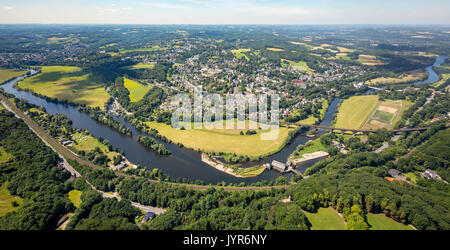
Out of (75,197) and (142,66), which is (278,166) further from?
(142,66)

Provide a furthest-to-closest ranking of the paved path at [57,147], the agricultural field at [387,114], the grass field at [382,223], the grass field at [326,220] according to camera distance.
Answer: the agricultural field at [387,114] → the paved path at [57,147] → the grass field at [326,220] → the grass field at [382,223]

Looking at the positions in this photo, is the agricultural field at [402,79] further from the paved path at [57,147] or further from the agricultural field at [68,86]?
the agricultural field at [68,86]

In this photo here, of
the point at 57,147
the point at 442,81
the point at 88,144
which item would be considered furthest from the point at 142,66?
the point at 442,81

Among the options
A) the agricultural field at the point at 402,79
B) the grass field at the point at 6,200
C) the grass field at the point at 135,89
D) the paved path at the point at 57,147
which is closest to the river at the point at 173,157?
the paved path at the point at 57,147

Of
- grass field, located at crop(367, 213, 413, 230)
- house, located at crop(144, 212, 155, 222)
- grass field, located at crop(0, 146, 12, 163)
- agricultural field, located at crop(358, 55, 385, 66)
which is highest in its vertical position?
agricultural field, located at crop(358, 55, 385, 66)

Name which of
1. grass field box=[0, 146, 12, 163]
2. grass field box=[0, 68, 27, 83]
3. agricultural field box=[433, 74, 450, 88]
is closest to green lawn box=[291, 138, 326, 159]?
grass field box=[0, 146, 12, 163]

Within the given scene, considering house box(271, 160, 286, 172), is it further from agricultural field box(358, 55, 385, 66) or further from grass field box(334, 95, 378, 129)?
agricultural field box(358, 55, 385, 66)

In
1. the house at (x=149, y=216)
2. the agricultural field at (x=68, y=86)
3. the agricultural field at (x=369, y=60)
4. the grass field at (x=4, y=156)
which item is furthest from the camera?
the agricultural field at (x=369, y=60)
